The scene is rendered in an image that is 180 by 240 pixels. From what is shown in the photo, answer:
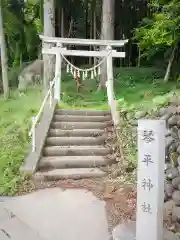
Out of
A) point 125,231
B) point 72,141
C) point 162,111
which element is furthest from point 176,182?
point 72,141

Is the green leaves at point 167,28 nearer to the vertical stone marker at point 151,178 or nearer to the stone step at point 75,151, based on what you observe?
the stone step at point 75,151

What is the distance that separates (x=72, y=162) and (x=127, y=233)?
3089 millimetres

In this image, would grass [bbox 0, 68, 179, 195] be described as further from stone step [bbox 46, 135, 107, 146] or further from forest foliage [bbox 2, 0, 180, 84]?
forest foliage [bbox 2, 0, 180, 84]

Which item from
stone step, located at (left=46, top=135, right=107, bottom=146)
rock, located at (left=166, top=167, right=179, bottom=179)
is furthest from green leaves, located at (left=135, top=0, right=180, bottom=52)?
rock, located at (left=166, top=167, right=179, bottom=179)

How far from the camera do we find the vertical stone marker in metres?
3.96

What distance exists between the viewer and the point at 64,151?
7812 mm

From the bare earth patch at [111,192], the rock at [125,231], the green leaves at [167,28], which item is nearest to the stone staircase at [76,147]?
the bare earth patch at [111,192]

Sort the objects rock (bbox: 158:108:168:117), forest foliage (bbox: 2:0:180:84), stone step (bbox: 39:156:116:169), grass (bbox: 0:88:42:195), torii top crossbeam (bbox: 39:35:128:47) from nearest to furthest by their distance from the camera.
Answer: grass (bbox: 0:88:42:195), stone step (bbox: 39:156:116:169), rock (bbox: 158:108:168:117), torii top crossbeam (bbox: 39:35:128:47), forest foliage (bbox: 2:0:180:84)

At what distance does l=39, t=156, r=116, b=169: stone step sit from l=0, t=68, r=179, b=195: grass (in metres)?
0.54

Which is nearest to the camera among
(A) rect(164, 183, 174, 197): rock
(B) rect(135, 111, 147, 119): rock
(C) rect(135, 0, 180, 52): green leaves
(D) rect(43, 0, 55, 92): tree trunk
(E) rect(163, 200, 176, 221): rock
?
(E) rect(163, 200, 176, 221): rock

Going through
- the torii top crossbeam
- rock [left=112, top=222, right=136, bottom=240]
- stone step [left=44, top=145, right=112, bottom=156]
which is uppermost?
the torii top crossbeam

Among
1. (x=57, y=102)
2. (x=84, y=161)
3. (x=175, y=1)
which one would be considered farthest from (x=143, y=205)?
(x=175, y=1)

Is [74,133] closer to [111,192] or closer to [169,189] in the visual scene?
[111,192]

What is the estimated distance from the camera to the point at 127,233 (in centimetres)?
444
